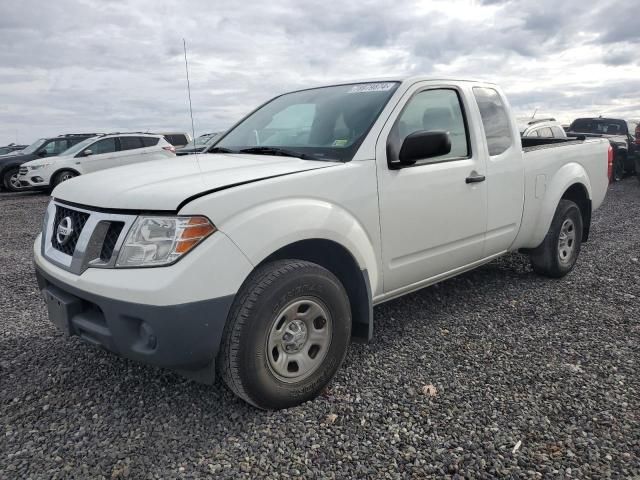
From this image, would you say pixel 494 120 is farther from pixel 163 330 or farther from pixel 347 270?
pixel 163 330

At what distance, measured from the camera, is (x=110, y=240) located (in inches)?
97.0

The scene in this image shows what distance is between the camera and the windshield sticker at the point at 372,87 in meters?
3.42

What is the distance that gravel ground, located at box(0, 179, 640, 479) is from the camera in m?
2.33

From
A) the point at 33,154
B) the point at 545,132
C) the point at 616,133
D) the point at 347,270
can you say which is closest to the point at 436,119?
the point at 347,270

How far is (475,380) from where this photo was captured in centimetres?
305

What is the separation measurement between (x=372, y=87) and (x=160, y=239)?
1885mm

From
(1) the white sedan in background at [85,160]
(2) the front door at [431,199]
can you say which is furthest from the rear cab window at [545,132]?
(1) the white sedan in background at [85,160]

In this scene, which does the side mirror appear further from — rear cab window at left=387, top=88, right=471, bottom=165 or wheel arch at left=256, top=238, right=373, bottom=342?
wheel arch at left=256, top=238, right=373, bottom=342

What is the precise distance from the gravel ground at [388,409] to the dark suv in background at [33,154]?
1314cm

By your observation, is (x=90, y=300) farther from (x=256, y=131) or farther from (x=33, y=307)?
(x=33, y=307)

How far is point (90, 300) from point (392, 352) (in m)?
1.91

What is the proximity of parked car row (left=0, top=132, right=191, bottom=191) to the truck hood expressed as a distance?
11764mm

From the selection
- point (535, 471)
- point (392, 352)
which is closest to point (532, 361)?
point (392, 352)

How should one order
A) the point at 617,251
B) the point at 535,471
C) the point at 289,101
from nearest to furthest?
the point at 535,471, the point at 289,101, the point at 617,251
